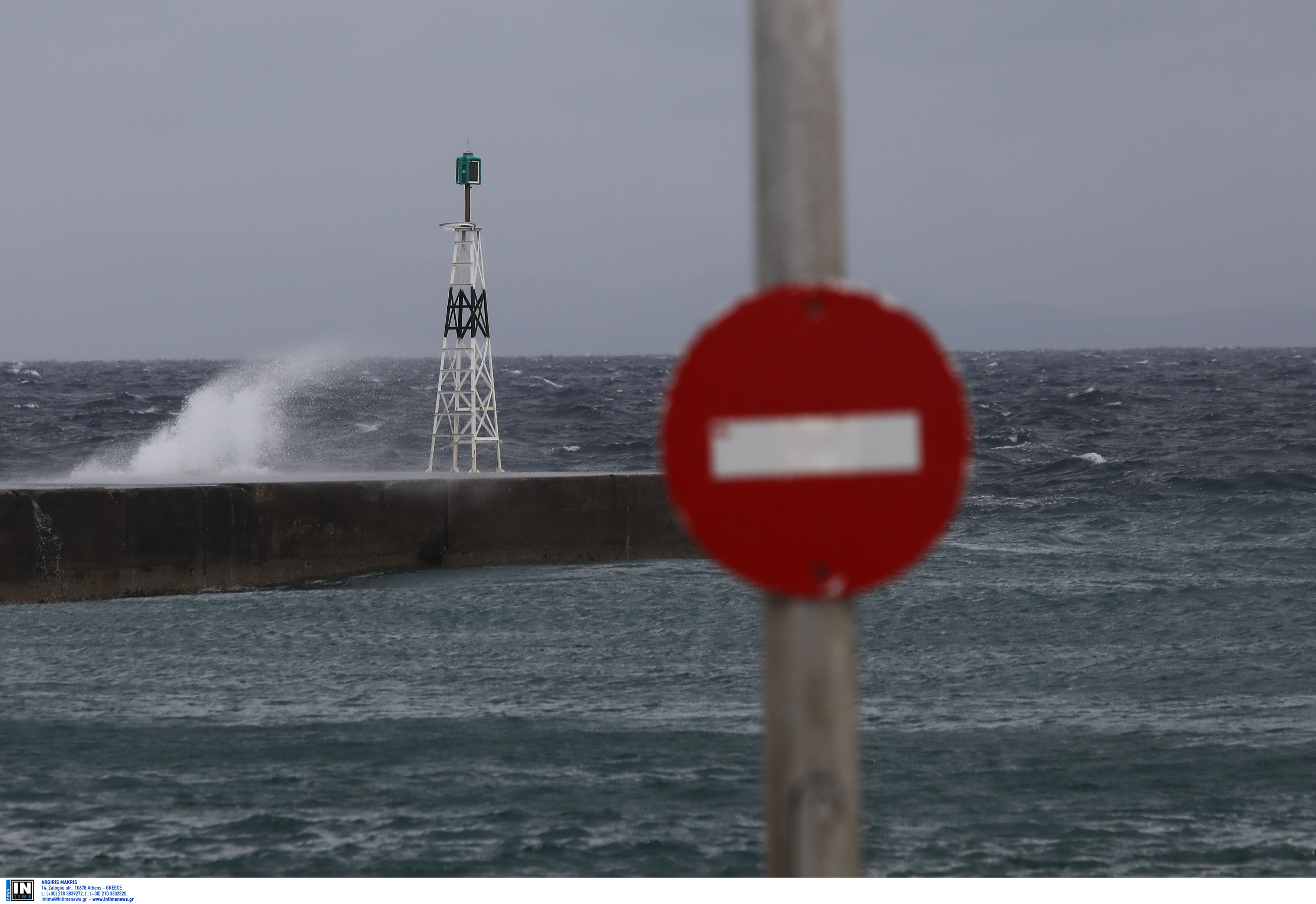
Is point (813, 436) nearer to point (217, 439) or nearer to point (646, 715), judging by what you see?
point (646, 715)

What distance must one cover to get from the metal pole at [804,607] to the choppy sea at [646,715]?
5.68 m

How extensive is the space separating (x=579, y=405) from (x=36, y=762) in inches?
1693

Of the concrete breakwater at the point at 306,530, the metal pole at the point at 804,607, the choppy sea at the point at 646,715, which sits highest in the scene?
the metal pole at the point at 804,607

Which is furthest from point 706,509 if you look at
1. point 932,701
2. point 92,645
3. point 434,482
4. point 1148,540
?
point 1148,540

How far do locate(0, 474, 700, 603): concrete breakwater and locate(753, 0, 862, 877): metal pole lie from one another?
17095 millimetres

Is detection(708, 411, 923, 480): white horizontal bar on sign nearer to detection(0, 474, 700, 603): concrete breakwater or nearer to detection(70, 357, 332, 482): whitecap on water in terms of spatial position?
detection(0, 474, 700, 603): concrete breakwater

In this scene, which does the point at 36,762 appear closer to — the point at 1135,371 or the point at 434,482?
the point at 434,482

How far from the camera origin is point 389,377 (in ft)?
290

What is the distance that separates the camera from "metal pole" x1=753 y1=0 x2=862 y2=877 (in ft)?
7.30

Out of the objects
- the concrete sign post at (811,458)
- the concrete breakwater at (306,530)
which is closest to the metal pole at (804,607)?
the concrete sign post at (811,458)

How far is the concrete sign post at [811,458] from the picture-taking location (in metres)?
2.22

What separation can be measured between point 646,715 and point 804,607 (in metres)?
9.44

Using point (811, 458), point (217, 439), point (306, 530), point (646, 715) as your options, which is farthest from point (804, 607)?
point (217, 439)

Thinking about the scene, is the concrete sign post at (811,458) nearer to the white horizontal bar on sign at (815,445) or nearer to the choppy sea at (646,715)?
the white horizontal bar on sign at (815,445)
